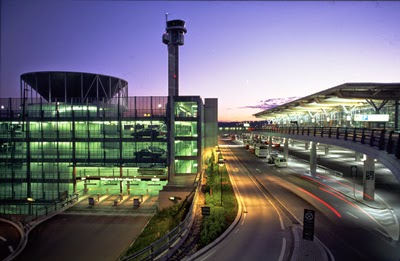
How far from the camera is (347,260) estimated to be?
14.1 metres

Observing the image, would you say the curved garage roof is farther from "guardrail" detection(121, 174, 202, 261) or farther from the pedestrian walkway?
"guardrail" detection(121, 174, 202, 261)


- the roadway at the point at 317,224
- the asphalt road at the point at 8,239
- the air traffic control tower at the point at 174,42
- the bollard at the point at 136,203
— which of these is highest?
the air traffic control tower at the point at 174,42

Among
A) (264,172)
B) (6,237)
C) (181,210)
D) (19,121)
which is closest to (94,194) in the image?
(6,237)

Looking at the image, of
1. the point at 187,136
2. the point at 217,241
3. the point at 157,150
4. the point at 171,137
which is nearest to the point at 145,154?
the point at 157,150

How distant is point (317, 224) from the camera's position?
64.6ft

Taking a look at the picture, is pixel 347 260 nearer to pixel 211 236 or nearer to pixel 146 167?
pixel 211 236

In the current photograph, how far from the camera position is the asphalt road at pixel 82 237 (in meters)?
20.7

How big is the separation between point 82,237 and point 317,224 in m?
20.5

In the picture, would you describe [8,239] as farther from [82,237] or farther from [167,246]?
[167,246]

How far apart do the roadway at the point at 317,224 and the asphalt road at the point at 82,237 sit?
10782 millimetres

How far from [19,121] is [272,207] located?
41925mm

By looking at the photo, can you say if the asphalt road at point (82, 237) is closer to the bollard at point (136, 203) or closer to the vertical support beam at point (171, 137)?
the bollard at point (136, 203)

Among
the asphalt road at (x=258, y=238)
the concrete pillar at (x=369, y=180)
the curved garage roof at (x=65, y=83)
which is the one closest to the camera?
the asphalt road at (x=258, y=238)

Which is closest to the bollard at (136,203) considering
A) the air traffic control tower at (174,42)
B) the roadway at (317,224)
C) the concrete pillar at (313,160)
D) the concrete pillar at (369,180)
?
the roadway at (317,224)
